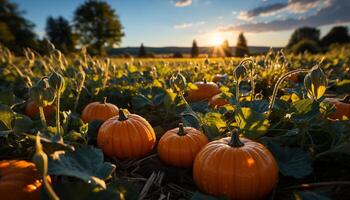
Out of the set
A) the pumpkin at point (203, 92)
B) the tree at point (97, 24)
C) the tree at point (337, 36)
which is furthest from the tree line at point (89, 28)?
the pumpkin at point (203, 92)

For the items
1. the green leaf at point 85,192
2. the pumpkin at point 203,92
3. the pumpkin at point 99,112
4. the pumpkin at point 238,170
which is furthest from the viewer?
the pumpkin at point 203,92

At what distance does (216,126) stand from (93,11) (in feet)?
203

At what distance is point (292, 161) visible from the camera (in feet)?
5.86

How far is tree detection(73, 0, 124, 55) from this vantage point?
57.2 metres

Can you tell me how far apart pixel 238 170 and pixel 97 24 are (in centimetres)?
5978

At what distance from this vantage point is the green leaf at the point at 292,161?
1.69 m

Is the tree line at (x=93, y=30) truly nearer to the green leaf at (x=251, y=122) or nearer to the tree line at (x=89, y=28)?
the tree line at (x=89, y=28)

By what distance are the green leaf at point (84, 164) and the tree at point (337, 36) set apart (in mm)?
50966

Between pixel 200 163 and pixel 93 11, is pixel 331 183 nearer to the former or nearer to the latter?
pixel 200 163

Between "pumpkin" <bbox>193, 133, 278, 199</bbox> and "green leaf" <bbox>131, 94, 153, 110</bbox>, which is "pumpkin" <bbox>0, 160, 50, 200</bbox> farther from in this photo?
"green leaf" <bbox>131, 94, 153, 110</bbox>

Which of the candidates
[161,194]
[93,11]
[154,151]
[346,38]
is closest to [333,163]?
[161,194]

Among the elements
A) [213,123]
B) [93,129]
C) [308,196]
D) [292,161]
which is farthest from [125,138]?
[308,196]

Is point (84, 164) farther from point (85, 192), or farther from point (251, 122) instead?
point (251, 122)

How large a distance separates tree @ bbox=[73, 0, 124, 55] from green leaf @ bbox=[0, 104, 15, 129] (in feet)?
182
